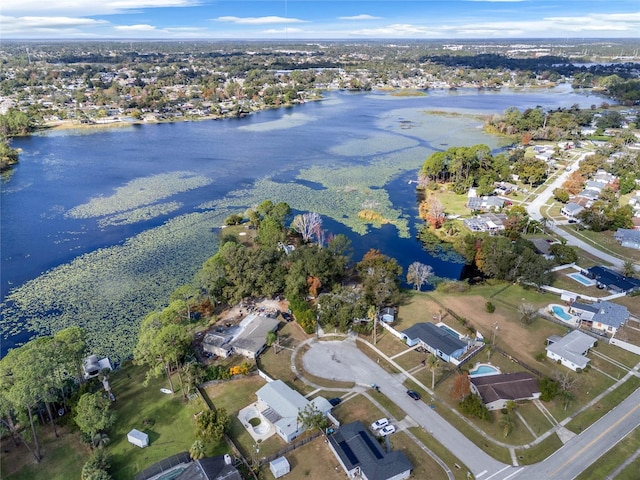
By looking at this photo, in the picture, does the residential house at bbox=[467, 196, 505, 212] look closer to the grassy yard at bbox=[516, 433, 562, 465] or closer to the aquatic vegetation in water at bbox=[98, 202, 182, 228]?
the grassy yard at bbox=[516, 433, 562, 465]

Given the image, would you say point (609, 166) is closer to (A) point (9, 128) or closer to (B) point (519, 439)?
(B) point (519, 439)

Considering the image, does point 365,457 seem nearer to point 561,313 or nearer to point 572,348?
point 572,348

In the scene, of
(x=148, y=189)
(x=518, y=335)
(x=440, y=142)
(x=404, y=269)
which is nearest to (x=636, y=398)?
(x=518, y=335)

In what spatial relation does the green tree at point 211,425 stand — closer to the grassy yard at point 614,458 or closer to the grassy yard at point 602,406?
the grassy yard at point 614,458

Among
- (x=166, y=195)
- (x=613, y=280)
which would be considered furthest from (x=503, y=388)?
(x=166, y=195)

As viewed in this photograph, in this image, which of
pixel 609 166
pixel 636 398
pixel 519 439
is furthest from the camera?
pixel 609 166

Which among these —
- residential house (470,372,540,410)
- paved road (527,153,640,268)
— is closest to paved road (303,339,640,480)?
residential house (470,372,540,410)
